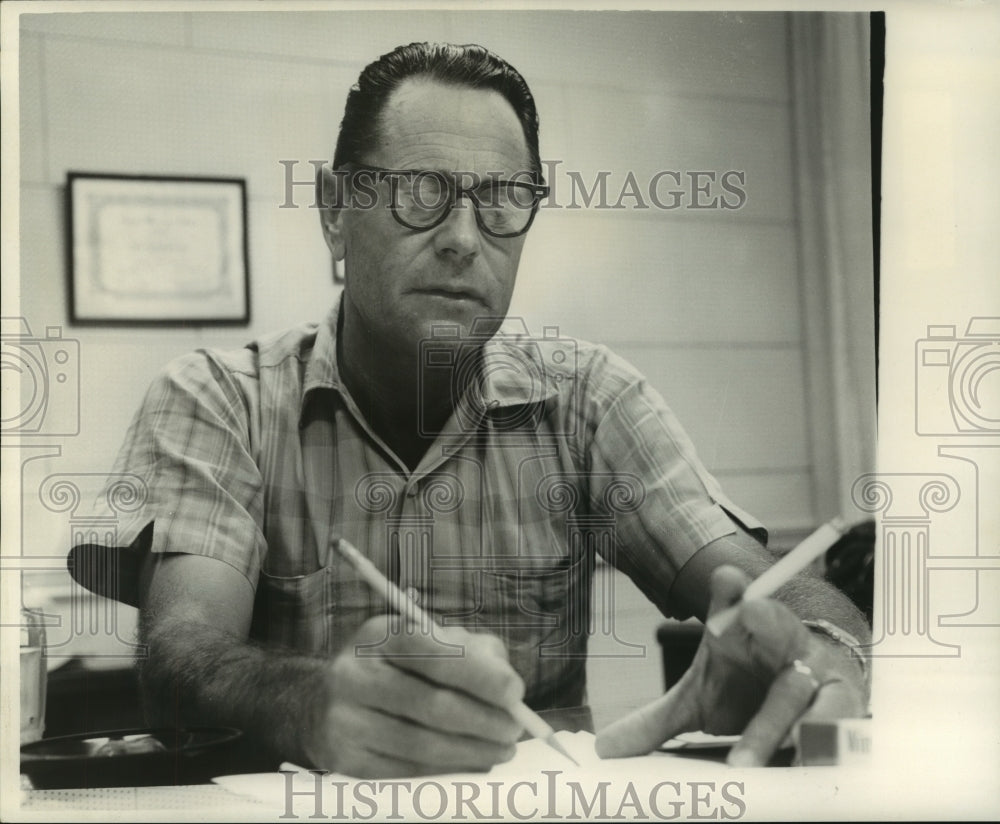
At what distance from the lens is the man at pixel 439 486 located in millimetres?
1001

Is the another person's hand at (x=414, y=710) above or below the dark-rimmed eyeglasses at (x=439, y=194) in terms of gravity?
below

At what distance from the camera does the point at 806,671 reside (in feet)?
3.29

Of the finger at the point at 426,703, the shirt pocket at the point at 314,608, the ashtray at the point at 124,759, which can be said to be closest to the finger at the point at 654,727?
the finger at the point at 426,703

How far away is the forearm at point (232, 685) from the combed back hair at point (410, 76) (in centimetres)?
50

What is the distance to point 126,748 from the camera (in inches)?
40.6

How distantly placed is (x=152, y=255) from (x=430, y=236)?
0.96 feet

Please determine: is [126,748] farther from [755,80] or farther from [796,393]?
[755,80]

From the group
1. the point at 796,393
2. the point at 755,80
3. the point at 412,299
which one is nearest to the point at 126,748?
the point at 412,299
